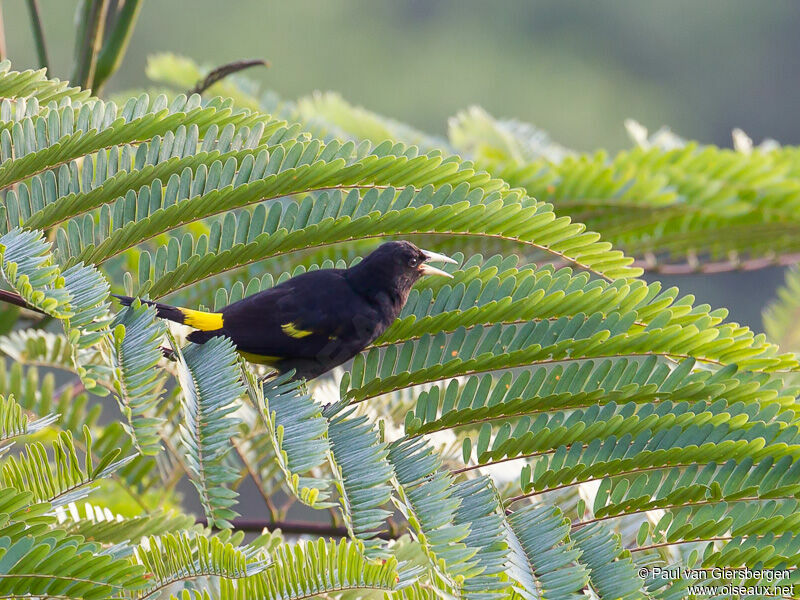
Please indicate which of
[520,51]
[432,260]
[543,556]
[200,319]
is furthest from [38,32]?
[520,51]

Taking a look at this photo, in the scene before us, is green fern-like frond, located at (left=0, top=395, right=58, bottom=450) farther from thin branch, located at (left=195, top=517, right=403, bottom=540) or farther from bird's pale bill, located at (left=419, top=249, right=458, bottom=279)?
bird's pale bill, located at (left=419, top=249, right=458, bottom=279)

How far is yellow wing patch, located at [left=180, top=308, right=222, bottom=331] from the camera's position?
1914 mm

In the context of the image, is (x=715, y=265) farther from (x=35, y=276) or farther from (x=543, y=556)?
(x=35, y=276)

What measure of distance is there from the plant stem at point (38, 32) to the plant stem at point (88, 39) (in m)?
0.08

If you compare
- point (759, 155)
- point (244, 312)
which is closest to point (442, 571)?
point (244, 312)

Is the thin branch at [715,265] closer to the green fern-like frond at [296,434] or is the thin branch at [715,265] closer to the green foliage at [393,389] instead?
the green foliage at [393,389]

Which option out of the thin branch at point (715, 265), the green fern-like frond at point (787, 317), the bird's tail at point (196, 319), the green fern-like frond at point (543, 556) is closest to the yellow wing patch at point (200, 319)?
the bird's tail at point (196, 319)

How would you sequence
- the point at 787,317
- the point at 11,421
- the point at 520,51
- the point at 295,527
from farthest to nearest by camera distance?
the point at 520,51, the point at 787,317, the point at 295,527, the point at 11,421

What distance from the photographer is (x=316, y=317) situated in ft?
7.18

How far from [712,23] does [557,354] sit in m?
24.3

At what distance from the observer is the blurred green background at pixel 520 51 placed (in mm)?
20625

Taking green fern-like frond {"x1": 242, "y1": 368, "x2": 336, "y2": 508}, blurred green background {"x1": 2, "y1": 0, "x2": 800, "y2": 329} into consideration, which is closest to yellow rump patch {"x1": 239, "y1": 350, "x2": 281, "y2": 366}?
green fern-like frond {"x1": 242, "y1": 368, "x2": 336, "y2": 508}

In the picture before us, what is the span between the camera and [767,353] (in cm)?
178

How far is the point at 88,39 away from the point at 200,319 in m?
1.01
